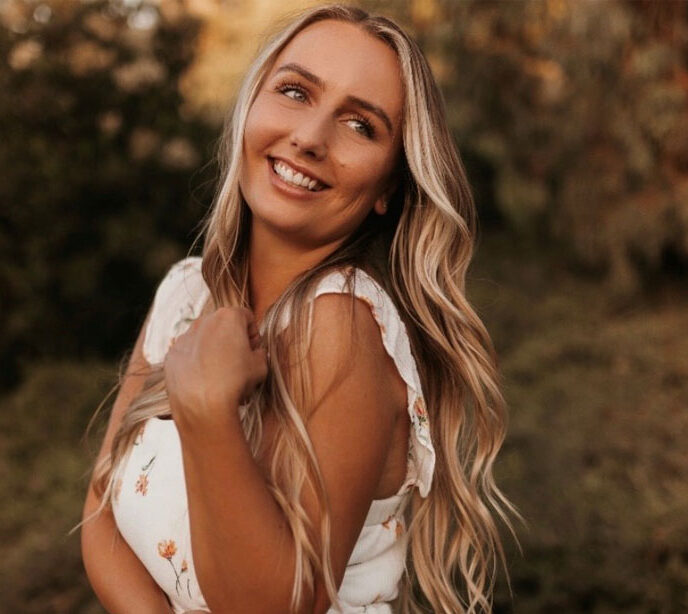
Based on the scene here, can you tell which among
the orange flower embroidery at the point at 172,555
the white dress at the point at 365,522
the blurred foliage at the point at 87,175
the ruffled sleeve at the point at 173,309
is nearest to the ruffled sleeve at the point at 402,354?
the white dress at the point at 365,522

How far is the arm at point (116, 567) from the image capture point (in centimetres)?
180

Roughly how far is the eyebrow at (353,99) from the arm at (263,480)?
14.9 inches

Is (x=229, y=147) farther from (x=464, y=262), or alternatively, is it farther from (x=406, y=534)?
(x=406, y=534)

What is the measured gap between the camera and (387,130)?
174cm

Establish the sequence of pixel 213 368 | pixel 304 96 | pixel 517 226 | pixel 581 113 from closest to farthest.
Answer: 1. pixel 213 368
2. pixel 304 96
3. pixel 581 113
4. pixel 517 226

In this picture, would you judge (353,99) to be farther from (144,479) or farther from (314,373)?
(144,479)

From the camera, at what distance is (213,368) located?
56.1 inches

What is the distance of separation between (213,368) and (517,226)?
7.18 m

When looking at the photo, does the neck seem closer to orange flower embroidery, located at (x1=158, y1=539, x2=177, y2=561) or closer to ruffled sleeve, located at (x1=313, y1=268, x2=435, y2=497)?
ruffled sleeve, located at (x1=313, y1=268, x2=435, y2=497)

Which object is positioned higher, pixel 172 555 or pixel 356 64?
pixel 356 64

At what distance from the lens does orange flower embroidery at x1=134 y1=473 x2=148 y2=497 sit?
5.67 feet

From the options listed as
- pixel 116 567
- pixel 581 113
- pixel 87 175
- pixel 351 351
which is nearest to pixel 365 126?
pixel 351 351

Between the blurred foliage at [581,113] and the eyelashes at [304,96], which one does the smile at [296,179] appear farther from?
the blurred foliage at [581,113]

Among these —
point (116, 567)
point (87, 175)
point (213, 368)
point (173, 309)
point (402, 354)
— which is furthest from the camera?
point (87, 175)
